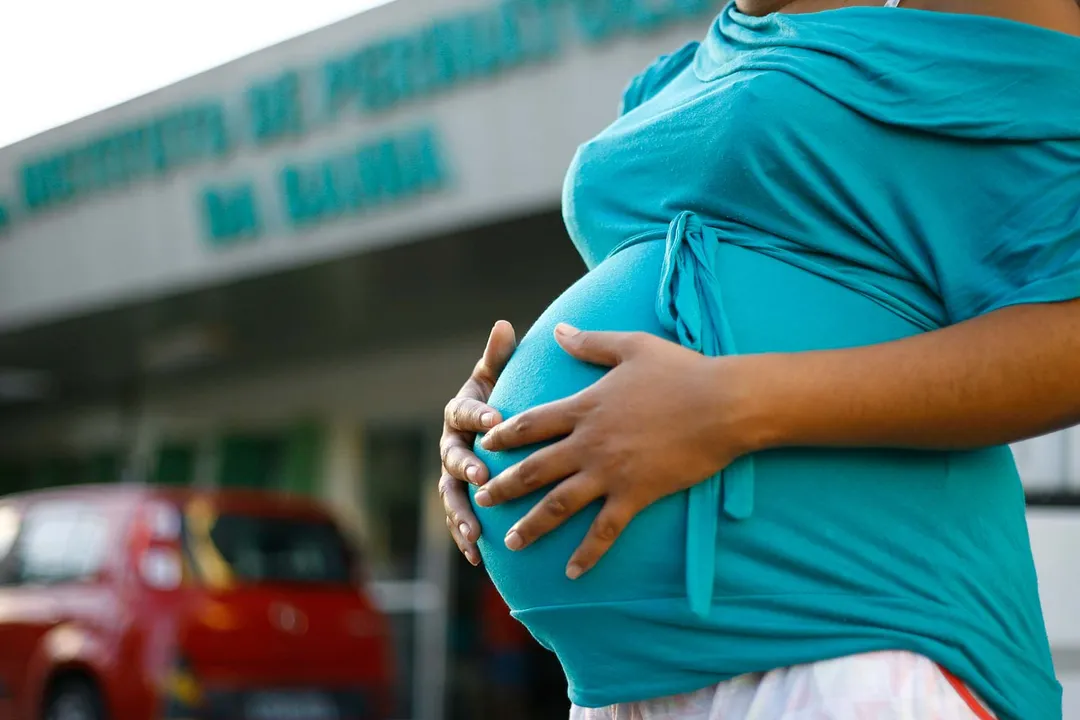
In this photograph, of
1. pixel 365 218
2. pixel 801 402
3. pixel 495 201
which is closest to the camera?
pixel 801 402

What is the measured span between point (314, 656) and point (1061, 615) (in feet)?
15.2

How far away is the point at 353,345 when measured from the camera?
39.1ft

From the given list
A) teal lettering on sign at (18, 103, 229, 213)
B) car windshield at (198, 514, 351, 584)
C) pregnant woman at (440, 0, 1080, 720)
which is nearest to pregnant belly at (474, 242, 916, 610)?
pregnant woman at (440, 0, 1080, 720)

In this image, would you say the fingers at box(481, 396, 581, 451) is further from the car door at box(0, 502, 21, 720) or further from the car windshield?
the car door at box(0, 502, 21, 720)

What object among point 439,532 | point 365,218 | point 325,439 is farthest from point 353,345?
point 365,218

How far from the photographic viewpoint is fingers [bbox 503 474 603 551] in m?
1.19

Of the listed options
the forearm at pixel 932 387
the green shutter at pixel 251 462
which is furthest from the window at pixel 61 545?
the forearm at pixel 932 387

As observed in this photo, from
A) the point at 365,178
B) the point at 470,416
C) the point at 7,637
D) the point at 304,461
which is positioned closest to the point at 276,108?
the point at 365,178

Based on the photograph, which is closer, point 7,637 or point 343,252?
point 7,637

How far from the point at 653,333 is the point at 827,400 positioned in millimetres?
219

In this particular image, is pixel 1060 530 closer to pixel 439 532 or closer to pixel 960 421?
pixel 960 421

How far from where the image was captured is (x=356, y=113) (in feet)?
30.3

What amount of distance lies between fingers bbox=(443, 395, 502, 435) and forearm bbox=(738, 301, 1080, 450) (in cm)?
33

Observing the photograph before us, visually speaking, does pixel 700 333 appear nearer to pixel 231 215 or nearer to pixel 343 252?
pixel 343 252
